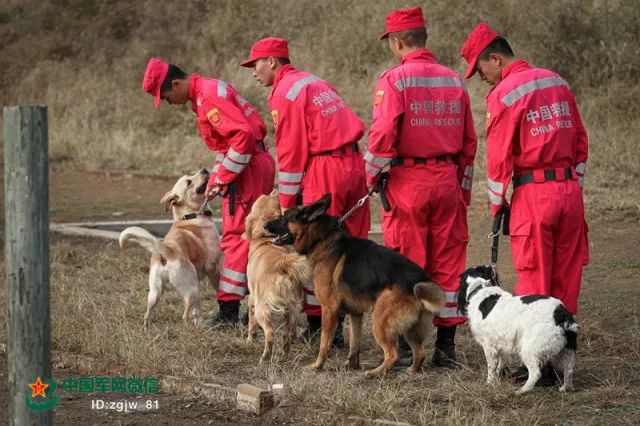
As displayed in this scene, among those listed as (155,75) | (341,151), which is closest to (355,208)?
(341,151)

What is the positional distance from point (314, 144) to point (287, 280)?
103cm

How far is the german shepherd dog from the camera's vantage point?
734 centimetres

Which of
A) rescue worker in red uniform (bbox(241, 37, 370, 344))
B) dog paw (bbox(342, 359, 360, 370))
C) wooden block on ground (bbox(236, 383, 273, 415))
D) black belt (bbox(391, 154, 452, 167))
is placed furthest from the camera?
rescue worker in red uniform (bbox(241, 37, 370, 344))

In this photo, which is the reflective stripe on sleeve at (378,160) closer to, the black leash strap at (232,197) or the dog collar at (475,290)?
the dog collar at (475,290)

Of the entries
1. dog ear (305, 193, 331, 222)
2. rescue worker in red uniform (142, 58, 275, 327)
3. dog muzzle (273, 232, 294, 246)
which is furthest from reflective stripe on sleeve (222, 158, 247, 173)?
dog ear (305, 193, 331, 222)

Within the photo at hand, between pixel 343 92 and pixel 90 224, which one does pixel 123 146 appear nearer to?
pixel 343 92

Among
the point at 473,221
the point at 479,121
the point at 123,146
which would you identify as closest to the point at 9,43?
the point at 123,146

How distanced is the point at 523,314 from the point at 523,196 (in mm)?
893

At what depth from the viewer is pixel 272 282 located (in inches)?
318

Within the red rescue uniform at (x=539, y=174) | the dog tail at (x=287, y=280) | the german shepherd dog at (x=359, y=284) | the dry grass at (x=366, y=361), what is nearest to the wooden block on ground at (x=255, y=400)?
the dry grass at (x=366, y=361)

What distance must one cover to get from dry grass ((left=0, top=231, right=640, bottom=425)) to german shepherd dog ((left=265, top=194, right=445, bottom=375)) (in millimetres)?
246

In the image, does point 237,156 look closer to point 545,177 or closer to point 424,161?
point 424,161

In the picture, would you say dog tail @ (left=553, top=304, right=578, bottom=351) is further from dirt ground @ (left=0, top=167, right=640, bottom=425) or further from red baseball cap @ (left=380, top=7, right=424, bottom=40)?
red baseball cap @ (left=380, top=7, right=424, bottom=40)
